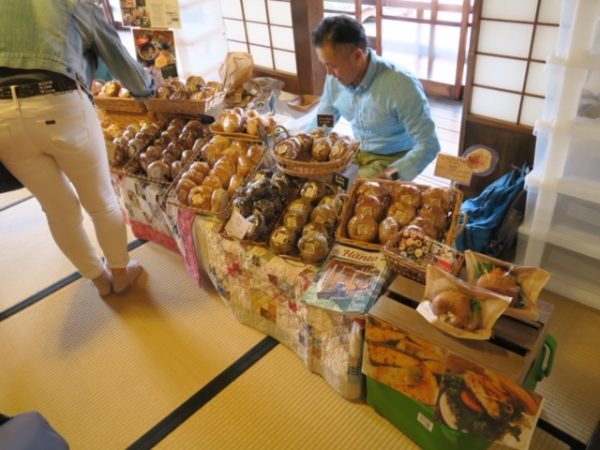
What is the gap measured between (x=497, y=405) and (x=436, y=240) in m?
0.54

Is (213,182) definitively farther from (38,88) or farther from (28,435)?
(28,435)

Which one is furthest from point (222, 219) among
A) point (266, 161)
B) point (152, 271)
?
point (152, 271)

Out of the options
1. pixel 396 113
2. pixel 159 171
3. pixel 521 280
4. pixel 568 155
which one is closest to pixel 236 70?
pixel 159 171

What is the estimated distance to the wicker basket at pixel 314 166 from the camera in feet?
5.64

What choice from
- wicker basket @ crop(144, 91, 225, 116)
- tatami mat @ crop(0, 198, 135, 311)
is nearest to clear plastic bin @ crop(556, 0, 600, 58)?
wicker basket @ crop(144, 91, 225, 116)

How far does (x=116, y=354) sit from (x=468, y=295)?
59.8 inches

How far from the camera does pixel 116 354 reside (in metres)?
1.97

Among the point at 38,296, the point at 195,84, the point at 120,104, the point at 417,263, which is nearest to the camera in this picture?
the point at 417,263

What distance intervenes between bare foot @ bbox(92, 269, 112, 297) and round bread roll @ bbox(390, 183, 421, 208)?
1473 millimetres

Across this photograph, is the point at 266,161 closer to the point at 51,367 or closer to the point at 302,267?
the point at 302,267

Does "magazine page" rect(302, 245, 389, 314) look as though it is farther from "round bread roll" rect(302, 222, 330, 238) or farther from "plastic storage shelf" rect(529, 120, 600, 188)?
"plastic storage shelf" rect(529, 120, 600, 188)

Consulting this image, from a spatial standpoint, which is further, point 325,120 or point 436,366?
point 325,120

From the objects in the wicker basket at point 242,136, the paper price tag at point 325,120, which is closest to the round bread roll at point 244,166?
the wicker basket at point 242,136

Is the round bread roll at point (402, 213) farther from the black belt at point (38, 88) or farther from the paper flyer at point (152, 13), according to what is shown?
the paper flyer at point (152, 13)
